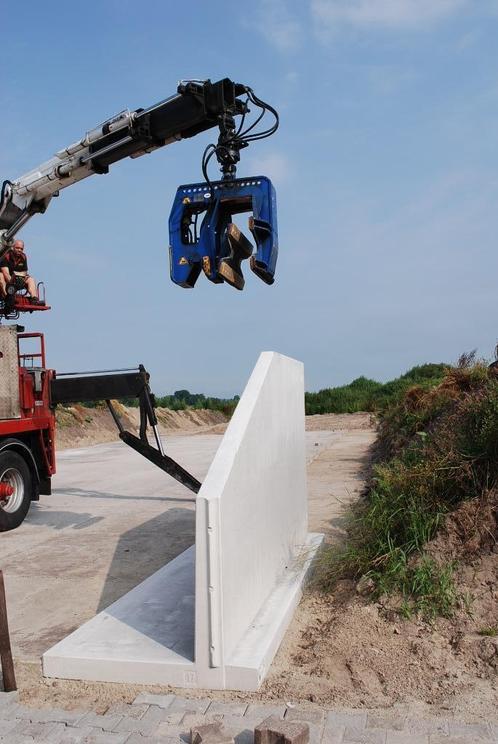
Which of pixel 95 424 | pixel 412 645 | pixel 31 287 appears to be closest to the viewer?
pixel 412 645

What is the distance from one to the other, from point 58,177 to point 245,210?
11.8 ft

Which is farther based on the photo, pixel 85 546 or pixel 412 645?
pixel 85 546

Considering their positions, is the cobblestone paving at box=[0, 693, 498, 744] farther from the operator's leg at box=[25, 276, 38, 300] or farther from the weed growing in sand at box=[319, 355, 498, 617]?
the operator's leg at box=[25, 276, 38, 300]

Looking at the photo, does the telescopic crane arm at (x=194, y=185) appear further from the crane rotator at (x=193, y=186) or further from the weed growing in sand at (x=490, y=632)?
the weed growing in sand at (x=490, y=632)

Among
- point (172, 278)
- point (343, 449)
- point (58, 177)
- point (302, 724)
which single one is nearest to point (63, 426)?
point (343, 449)

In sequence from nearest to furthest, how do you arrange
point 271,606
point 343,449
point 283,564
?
1. point 271,606
2. point 283,564
3. point 343,449

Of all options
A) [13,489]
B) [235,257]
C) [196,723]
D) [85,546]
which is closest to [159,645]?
[196,723]

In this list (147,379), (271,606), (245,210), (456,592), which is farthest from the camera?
(147,379)

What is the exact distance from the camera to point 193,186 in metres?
A: 6.87

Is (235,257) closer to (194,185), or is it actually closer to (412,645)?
(194,185)

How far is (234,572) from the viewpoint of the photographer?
13.5ft

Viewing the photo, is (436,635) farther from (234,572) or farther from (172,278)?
(172,278)

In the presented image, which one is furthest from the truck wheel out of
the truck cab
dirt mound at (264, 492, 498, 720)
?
dirt mound at (264, 492, 498, 720)

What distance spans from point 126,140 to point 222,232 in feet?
8.27
